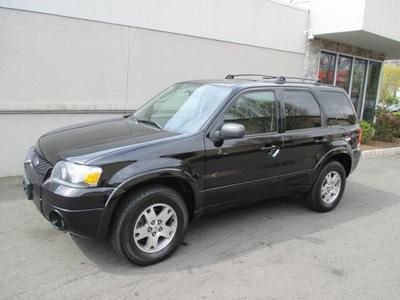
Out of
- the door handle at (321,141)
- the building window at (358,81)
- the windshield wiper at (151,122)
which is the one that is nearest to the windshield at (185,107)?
the windshield wiper at (151,122)

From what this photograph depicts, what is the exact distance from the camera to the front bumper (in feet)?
10.0

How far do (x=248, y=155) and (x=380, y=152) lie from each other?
7250 millimetres

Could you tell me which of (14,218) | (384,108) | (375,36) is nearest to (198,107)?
(14,218)

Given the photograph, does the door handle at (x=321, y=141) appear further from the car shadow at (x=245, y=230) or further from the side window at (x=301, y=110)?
the car shadow at (x=245, y=230)

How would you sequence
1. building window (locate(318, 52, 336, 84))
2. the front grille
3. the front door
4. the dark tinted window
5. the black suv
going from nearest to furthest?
the black suv
the front grille
the front door
the dark tinted window
building window (locate(318, 52, 336, 84))

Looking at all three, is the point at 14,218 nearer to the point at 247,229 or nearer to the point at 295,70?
the point at 247,229

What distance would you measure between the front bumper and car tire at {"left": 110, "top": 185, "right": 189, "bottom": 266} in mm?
208

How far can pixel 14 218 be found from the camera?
4.38 meters

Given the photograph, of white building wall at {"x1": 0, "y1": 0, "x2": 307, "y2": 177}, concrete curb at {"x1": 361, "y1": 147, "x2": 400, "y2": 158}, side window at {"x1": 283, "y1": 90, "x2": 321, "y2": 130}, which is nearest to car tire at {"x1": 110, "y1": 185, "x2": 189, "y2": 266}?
side window at {"x1": 283, "y1": 90, "x2": 321, "y2": 130}

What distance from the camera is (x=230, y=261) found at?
3623mm

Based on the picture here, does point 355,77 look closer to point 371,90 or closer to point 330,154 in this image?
point 371,90

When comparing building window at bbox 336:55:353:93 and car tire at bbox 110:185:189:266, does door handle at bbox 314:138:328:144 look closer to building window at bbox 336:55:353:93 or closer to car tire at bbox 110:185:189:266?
car tire at bbox 110:185:189:266

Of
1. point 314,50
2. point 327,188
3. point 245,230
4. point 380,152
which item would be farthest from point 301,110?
point 314,50

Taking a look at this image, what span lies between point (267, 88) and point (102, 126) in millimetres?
1974
